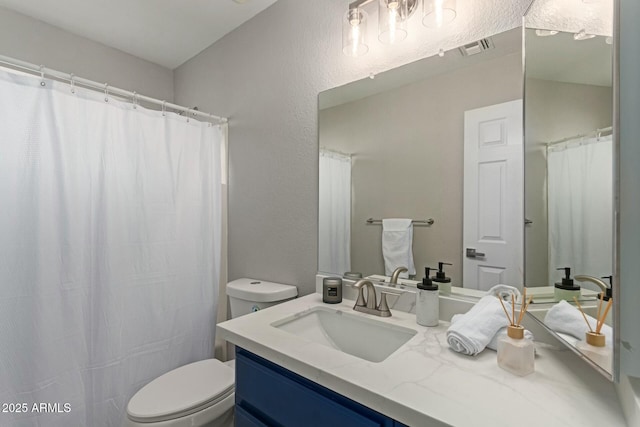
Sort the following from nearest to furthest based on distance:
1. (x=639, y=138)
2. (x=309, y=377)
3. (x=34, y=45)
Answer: (x=639, y=138) → (x=309, y=377) → (x=34, y=45)

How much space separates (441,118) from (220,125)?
1414 millimetres

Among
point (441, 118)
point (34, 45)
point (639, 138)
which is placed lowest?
point (639, 138)

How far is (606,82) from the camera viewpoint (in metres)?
0.58

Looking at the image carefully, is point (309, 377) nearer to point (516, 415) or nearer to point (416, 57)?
point (516, 415)

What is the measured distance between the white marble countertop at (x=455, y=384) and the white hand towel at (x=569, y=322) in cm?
11

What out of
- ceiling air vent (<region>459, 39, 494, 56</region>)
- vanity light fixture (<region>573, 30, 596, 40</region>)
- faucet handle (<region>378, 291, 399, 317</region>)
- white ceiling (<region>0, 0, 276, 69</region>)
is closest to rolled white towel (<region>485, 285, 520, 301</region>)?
faucet handle (<region>378, 291, 399, 317</region>)

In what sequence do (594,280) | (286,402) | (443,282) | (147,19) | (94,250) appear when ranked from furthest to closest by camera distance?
1. (147,19)
2. (94,250)
3. (443,282)
4. (286,402)
5. (594,280)

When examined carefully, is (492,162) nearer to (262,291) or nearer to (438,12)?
(438,12)

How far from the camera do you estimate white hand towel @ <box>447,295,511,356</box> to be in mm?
791

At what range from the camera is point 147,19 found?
182 cm

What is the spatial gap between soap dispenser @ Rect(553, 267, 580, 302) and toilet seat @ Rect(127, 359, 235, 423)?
1295mm

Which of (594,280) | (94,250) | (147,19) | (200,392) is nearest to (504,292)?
(594,280)

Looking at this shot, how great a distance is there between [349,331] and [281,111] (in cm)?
119

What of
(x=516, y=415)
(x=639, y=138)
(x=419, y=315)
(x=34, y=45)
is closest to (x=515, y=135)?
(x=639, y=138)
